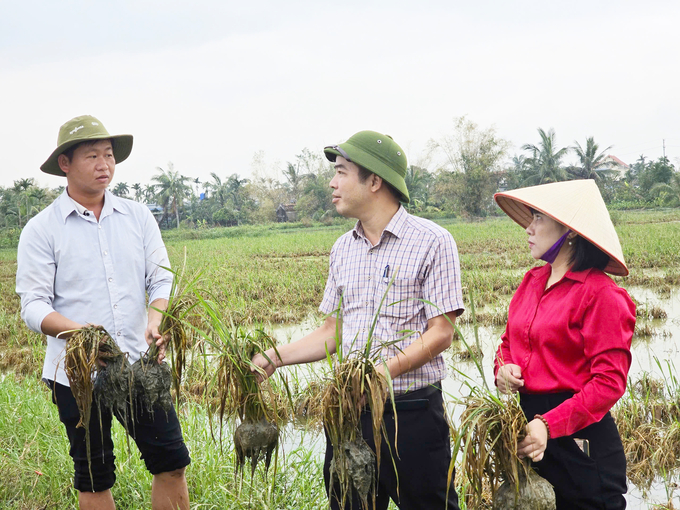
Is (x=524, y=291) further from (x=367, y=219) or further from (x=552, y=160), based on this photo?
(x=552, y=160)

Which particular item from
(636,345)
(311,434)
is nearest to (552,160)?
(636,345)

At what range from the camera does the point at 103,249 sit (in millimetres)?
2312

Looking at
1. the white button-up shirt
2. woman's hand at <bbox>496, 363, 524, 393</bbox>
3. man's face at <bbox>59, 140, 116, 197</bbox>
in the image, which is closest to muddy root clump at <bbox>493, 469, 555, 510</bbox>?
woman's hand at <bbox>496, 363, 524, 393</bbox>

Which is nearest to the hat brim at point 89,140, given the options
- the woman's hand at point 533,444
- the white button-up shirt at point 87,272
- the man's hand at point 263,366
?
the white button-up shirt at point 87,272

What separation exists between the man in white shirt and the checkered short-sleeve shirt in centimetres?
78

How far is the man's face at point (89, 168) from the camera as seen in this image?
2283 millimetres

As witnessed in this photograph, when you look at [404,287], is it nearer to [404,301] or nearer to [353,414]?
[404,301]

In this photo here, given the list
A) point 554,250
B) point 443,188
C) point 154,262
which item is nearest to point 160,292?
point 154,262

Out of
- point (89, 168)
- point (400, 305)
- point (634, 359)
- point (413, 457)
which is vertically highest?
point (89, 168)

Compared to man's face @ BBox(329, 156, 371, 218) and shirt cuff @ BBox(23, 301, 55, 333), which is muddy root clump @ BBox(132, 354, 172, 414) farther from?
man's face @ BBox(329, 156, 371, 218)

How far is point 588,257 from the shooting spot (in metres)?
1.69

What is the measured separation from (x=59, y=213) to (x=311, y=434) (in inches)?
95.8

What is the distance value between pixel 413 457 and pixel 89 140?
5.48 feet

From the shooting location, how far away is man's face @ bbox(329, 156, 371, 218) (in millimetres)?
1993
